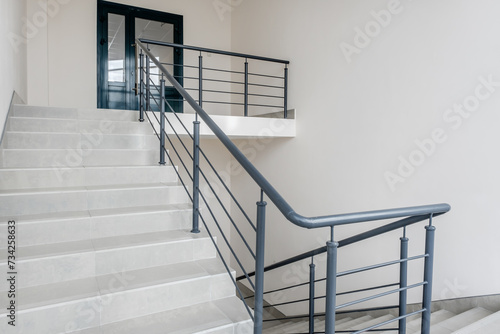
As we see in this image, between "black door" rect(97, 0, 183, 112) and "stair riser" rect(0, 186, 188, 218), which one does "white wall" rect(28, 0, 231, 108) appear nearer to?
"black door" rect(97, 0, 183, 112)

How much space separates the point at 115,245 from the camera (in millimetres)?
1999

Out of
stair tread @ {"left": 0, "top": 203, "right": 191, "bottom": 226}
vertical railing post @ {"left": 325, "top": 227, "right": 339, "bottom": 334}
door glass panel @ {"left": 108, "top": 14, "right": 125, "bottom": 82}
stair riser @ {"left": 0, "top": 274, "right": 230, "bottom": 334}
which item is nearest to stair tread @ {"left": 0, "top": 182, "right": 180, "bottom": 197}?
stair tread @ {"left": 0, "top": 203, "right": 191, "bottom": 226}

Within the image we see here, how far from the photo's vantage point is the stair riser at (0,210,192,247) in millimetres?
1978

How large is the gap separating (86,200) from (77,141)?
85 centimetres

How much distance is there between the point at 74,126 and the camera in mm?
3207

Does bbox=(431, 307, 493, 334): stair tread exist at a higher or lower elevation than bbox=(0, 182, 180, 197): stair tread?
lower

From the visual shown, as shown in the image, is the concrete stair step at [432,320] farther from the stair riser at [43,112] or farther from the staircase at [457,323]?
the stair riser at [43,112]

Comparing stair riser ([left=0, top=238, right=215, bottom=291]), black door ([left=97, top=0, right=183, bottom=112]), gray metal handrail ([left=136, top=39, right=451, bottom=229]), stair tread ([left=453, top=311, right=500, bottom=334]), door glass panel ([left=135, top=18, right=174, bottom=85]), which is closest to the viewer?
gray metal handrail ([left=136, top=39, right=451, bottom=229])

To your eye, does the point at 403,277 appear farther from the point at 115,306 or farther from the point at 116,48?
the point at 116,48

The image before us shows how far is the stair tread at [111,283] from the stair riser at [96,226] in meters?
0.34

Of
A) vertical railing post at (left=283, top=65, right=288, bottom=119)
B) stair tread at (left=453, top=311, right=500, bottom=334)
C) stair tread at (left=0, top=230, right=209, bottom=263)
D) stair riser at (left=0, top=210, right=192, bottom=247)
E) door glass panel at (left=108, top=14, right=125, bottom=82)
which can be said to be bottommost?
stair tread at (left=453, top=311, right=500, bottom=334)

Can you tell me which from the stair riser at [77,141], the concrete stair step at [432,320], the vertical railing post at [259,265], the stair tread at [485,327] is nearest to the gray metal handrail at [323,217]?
the vertical railing post at [259,265]

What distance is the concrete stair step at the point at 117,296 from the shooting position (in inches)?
60.5

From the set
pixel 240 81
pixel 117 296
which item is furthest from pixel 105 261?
pixel 240 81
